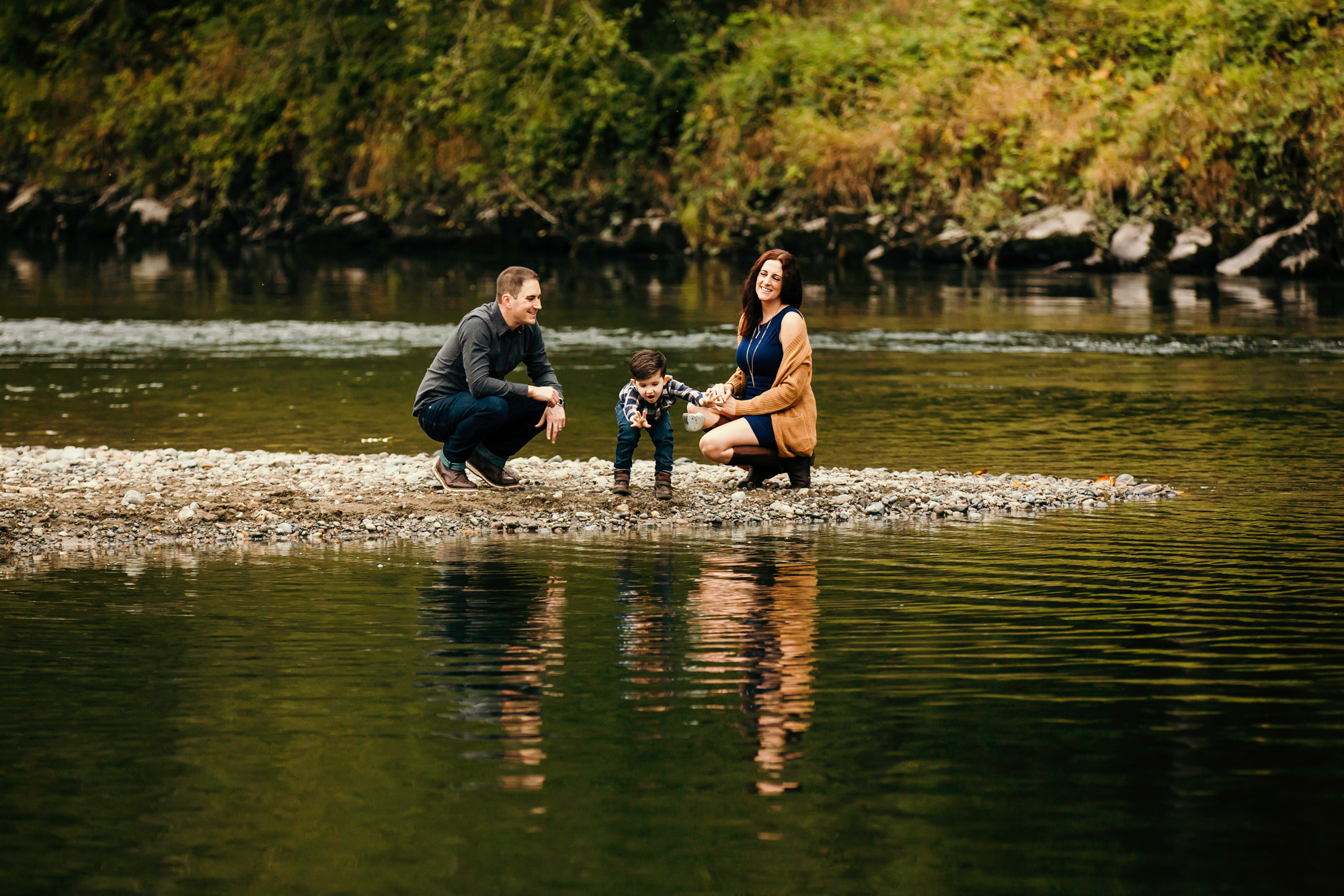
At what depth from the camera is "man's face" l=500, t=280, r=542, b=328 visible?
33.6 ft

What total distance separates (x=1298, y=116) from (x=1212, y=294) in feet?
11.2

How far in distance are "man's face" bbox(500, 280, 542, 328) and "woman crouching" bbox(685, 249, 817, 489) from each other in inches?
43.3

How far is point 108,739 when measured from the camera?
577 centimetres

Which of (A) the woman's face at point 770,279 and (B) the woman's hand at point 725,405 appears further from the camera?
(B) the woman's hand at point 725,405

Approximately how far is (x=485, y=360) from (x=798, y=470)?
1959 mm

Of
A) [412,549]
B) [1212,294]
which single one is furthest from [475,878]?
[1212,294]

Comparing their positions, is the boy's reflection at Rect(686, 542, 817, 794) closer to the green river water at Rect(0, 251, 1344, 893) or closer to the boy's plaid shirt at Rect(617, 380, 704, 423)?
the green river water at Rect(0, 251, 1344, 893)

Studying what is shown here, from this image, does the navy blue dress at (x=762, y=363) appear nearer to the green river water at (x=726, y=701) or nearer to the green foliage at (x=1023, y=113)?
Result: the green river water at (x=726, y=701)

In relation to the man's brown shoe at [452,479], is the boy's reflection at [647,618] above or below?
below

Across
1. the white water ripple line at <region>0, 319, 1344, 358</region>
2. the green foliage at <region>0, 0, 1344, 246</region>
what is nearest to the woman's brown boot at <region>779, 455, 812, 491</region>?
the white water ripple line at <region>0, 319, 1344, 358</region>

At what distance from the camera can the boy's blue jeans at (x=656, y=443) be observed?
1033 cm

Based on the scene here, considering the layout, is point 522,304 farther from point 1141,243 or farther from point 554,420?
point 1141,243

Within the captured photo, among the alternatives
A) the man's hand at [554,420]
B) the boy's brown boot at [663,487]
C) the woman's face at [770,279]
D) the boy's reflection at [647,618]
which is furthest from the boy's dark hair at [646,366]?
the boy's reflection at [647,618]

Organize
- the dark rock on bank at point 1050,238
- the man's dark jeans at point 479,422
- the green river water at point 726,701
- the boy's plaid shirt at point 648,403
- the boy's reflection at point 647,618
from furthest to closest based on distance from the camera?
the dark rock on bank at point 1050,238
the man's dark jeans at point 479,422
the boy's plaid shirt at point 648,403
the boy's reflection at point 647,618
the green river water at point 726,701
